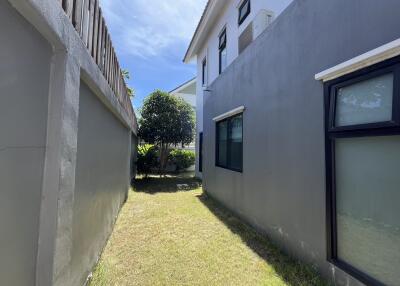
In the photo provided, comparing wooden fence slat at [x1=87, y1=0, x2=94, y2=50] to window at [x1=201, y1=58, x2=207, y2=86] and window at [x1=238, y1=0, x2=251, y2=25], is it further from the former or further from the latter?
window at [x1=201, y1=58, x2=207, y2=86]

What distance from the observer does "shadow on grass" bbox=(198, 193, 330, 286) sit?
105 inches

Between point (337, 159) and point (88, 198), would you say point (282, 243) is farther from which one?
point (88, 198)

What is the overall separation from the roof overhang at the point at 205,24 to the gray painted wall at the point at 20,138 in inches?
317

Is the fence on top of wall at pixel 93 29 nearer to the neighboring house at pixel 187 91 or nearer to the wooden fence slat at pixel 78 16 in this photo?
the wooden fence slat at pixel 78 16

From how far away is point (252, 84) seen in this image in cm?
466

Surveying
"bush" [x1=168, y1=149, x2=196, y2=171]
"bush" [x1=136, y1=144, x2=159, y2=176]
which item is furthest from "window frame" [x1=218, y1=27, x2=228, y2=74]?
"bush" [x1=168, y1=149, x2=196, y2=171]

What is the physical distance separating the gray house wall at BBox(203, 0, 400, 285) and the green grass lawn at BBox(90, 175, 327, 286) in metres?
0.30

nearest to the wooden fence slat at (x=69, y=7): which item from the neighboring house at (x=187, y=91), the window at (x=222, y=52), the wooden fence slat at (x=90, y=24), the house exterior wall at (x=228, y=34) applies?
the wooden fence slat at (x=90, y=24)

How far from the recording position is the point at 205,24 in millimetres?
9562

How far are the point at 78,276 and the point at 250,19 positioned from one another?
6648mm

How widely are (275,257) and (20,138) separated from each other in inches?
125

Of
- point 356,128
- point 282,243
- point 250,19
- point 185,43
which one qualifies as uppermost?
point 185,43

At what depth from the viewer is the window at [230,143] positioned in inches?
212

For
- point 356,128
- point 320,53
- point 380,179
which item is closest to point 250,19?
point 320,53
